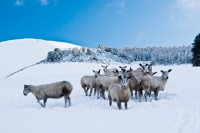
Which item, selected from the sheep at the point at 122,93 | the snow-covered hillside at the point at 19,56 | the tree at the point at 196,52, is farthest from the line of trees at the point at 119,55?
the sheep at the point at 122,93

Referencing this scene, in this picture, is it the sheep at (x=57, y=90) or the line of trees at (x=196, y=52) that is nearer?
the sheep at (x=57, y=90)

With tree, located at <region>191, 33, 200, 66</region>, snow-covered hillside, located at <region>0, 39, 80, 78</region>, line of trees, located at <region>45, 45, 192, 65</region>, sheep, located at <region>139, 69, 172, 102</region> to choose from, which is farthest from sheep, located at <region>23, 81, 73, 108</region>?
line of trees, located at <region>45, 45, 192, 65</region>

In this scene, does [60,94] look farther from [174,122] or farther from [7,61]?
[7,61]

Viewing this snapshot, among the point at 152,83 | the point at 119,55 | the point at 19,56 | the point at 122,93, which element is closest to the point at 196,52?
the point at 119,55

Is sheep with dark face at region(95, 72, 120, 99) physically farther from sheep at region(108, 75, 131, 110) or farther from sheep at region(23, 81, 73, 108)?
sheep at region(108, 75, 131, 110)

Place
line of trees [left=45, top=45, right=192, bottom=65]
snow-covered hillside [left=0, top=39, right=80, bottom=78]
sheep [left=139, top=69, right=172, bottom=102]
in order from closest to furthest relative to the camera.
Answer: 1. sheep [left=139, top=69, right=172, bottom=102]
2. snow-covered hillside [left=0, top=39, right=80, bottom=78]
3. line of trees [left=45, top=45, right=192, bottom=65]

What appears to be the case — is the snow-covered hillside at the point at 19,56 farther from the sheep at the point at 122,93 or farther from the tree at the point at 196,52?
the sheep at the point at 122,93

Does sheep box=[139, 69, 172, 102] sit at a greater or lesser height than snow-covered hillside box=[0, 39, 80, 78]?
lesser

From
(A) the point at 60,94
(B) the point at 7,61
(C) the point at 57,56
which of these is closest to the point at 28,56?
(B) the point at 7,61

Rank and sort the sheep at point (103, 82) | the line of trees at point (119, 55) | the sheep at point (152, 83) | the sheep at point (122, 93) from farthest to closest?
the line of trees at point (119, 55) → the sheep at point (103, 82) → the sheep at point (152, 83) → the sheep at point (122, 93)

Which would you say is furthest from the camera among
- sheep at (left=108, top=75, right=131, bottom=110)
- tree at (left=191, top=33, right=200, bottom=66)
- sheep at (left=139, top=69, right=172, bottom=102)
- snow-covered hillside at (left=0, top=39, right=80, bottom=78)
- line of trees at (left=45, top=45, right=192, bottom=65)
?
line of trees at (left=45, top=45, right=192, bottom=65)

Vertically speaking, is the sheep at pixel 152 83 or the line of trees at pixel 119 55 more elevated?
the line of trees at pixel 119 55

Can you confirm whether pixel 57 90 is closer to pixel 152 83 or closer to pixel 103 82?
pixel 103 82

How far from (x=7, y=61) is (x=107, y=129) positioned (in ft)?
198
